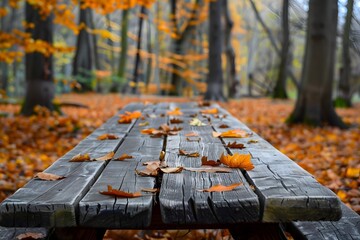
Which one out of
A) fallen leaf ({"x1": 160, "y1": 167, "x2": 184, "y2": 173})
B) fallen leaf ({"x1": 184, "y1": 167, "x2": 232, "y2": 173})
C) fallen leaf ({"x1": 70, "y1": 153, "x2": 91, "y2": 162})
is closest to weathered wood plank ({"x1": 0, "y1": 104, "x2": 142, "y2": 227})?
fallen leaf ({"x1": 70, "y1": 153, "x2": 91, "y2": 162})

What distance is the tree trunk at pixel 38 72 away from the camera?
762 cm

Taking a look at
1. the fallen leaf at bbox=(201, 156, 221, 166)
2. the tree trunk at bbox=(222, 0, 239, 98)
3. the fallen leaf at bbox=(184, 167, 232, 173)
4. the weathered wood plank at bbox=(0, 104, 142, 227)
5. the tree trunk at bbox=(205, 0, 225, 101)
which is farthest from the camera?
the tree trunk at bbox=(222, 0, 239, 98)

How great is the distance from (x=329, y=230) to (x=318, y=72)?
562cm

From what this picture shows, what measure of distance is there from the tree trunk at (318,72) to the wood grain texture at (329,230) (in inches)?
213

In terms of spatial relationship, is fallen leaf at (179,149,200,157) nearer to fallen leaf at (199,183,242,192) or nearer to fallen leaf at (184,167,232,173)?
fallen leaf at (184,167,232,173)

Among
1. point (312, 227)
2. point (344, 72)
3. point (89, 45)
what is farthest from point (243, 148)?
point (89, 45)

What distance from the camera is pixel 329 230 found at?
1629 millimetres

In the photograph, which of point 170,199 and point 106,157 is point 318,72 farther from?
point 170,199

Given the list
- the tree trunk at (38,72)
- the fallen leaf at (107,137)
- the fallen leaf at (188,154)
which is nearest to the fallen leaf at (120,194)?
the fallen leaf at (188,154)

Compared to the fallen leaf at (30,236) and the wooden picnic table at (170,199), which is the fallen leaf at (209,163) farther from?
the fallen leaf at (30,236)

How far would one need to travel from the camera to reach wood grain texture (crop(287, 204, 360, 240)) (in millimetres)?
1569

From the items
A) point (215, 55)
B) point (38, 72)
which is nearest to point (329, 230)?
point (38, 72)

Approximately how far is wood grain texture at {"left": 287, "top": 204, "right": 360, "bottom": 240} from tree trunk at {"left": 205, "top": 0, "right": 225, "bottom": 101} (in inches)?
428

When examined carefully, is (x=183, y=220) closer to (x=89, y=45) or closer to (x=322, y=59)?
(x=322, y=59)
